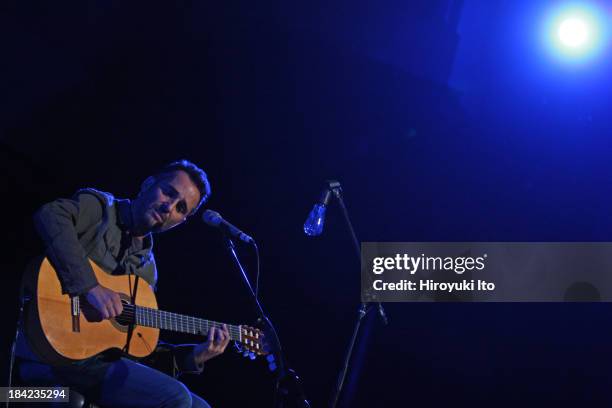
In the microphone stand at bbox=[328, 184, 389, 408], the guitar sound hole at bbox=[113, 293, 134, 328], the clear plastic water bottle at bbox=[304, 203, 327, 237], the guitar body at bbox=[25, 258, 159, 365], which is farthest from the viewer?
the microphone stand at bbox=[328, 184, 389, 408]

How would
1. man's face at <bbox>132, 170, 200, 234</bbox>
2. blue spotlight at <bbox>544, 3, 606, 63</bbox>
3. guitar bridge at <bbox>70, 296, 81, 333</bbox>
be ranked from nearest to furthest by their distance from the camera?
guitar bridge at <bbox>70, 296, 81, 333</bbox> < man's face at <bbox>132, 170, 200, 234</bbox> < blue spotlight at <bbox>544, 3, 606, 63</bbox>

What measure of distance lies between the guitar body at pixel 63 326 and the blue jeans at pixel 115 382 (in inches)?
3.0

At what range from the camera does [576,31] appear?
475 cm

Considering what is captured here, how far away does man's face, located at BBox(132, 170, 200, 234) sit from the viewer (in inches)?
118

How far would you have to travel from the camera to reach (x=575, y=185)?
495 centimetres

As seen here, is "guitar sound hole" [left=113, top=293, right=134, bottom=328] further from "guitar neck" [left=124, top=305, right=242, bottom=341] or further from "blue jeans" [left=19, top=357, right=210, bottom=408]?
"blue jeans" [left=19, top=357, right=210, bottom=408]

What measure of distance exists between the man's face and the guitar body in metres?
0.32

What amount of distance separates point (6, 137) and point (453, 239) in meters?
3.32

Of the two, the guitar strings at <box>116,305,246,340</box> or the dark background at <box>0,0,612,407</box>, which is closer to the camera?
the guitar strings at <box>116,305,246,340</box>

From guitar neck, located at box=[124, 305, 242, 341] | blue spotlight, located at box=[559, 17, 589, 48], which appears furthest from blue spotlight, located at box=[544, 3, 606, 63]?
guitar neck, located at box=[124, 305, 242, 341]

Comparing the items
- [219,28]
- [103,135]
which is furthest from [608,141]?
[103,135]

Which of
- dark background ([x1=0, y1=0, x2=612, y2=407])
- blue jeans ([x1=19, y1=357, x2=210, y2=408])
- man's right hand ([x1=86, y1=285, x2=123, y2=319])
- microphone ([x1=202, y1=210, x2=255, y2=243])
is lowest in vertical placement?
blue jeans ([x1=19, y1=357, x2=210, y2=408])

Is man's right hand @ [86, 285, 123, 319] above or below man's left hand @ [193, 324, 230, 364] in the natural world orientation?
below

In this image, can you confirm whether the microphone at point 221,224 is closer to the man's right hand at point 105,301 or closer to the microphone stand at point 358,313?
the man's right hand at point 105,301
